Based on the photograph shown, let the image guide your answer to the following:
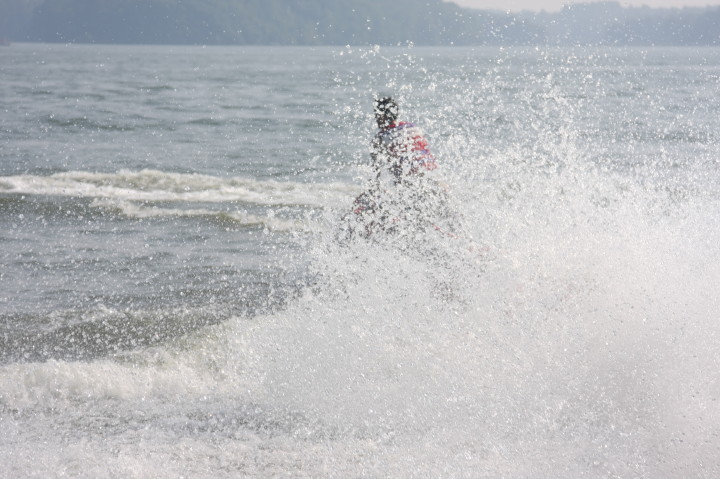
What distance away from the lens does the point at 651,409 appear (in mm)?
5230

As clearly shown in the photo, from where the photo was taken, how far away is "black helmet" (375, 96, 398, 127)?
733 centimetres

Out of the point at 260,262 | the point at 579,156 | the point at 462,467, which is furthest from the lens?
the point at 579,156

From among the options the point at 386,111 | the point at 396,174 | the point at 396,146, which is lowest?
the point at 396,174

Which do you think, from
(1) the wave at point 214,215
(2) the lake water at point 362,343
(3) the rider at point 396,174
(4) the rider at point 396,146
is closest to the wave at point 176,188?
(1) the wave at point 214,215

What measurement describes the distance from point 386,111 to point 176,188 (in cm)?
753

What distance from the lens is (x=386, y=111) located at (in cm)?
734

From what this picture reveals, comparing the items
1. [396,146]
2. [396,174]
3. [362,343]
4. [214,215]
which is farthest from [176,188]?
[362,343]

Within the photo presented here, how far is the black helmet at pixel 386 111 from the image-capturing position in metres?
7.33

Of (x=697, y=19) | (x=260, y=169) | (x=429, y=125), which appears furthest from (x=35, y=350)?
(x=697, y=19)

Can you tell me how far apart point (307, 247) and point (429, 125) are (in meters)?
11.9

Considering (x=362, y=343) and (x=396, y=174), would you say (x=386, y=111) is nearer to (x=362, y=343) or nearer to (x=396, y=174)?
(x=396, y=174)

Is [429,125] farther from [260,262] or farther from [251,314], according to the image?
[251,314]

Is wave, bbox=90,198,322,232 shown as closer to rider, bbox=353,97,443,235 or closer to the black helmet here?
rider, bbox=353,97,443,235

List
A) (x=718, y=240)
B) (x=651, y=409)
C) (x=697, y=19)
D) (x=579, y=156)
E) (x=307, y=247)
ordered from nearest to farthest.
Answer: (x=651, y=409) → (x=718, y=240) → (x=307, y=247) → (x=579, y=156) → (x=697, y=19)
